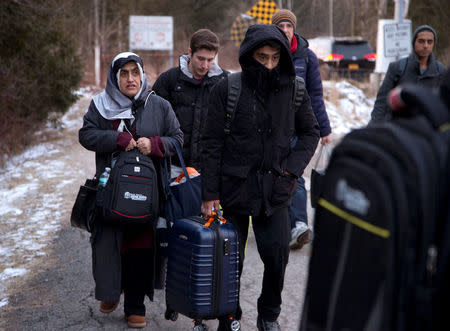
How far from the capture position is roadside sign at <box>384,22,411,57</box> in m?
12.0

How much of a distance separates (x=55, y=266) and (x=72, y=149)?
7667 millimetres

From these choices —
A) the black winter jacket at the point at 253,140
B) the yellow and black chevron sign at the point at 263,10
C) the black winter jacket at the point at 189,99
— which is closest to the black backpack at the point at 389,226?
the black winter jacket at the point at 253,140

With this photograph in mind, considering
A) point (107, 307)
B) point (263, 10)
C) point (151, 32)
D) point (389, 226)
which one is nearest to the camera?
point (389, 226)

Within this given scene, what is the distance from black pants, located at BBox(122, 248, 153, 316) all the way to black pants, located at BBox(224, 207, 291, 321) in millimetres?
732

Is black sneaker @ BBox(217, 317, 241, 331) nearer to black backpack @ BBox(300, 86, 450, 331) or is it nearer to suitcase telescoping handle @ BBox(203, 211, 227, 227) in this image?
suitcase telescoping handle @ BBox(203, 211, 227, 227)

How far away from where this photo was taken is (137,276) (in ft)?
14.8

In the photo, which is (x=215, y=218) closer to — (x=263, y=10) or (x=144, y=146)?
(x=144, y=146)

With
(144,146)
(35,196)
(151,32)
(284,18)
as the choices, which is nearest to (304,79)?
(284,18)

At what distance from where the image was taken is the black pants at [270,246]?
4.02m

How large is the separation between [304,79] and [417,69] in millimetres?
1304

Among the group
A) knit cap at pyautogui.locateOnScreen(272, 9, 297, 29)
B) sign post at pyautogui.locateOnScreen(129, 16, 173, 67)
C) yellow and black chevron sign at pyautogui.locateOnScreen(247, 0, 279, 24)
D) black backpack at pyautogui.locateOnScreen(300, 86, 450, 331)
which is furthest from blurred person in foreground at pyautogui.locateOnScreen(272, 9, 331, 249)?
yellow and black chevron sign at pyautogui.locateOnScreen(247, 0, 279, 24)

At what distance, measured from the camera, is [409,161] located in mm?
1388

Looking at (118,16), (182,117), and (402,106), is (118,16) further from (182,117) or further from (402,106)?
(402,106)

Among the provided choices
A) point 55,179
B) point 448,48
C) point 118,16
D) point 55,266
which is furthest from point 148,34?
point 55,266
